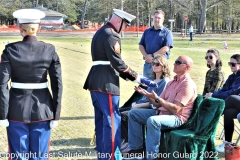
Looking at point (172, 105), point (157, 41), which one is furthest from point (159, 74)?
point (157, 41)

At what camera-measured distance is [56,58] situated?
13.4 feet

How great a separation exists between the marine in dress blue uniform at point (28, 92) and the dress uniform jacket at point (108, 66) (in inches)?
38.9

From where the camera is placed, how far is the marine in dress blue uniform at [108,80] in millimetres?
5036

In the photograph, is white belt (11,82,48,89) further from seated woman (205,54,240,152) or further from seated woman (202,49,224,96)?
seated woman (202,49,224,96)

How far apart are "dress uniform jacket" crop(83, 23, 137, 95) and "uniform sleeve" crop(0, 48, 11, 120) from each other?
1.38 meters

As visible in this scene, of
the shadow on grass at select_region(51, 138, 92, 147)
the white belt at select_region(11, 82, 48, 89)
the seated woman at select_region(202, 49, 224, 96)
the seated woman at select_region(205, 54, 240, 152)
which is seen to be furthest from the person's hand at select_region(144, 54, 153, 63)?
the white belt at select_region(11, 82, 48, 89)

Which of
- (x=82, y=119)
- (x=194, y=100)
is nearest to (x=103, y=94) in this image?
(x=194, y=100)

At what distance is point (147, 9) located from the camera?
2867 inches

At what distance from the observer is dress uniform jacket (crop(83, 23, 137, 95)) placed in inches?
194

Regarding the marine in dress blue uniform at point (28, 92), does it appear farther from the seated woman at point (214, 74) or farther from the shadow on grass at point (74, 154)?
the seated woman at point (214, 74)

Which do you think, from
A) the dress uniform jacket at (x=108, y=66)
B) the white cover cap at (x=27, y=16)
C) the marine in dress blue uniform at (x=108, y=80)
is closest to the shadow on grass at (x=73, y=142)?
the marine in dress blue uniform at (x=108, y=80)

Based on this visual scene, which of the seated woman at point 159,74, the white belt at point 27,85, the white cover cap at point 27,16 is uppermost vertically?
the white cover cap at point 27,16

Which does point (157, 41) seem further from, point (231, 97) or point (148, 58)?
point (231, 97)

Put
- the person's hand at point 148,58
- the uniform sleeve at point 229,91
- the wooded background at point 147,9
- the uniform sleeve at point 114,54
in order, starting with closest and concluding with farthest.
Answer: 1. the uniform sleeve at point 114,54
2. the uniform sleeve at point 229,91
3. the person's hand at point 148,58
4. the wooded background at point 147,9
